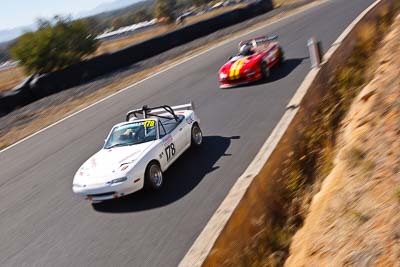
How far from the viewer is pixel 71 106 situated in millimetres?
19719

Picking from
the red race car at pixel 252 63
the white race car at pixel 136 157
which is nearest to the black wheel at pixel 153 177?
the white race car at pixel 136 157

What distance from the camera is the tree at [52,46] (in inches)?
1079

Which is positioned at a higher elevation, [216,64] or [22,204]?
[22,204]

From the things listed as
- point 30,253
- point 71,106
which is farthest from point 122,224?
point 71,106

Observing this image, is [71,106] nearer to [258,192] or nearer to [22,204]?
[22,204]

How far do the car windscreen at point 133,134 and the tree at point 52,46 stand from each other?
19.8 metres

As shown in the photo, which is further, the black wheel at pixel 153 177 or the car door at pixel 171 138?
the car door at pixel 171 138

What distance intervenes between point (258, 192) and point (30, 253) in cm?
364

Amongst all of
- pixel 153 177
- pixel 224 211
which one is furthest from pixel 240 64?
pixel 224 211

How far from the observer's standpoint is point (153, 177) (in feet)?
27.8

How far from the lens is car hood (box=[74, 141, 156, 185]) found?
26.5 ft

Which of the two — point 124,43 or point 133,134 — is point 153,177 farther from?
point 124,43

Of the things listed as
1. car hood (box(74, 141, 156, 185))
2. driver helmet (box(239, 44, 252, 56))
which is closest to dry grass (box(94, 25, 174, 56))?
driver helmet (box(239, 44, 252, 56))

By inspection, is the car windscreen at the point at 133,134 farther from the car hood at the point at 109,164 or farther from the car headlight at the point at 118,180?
the car headlight at the point at 118,180
